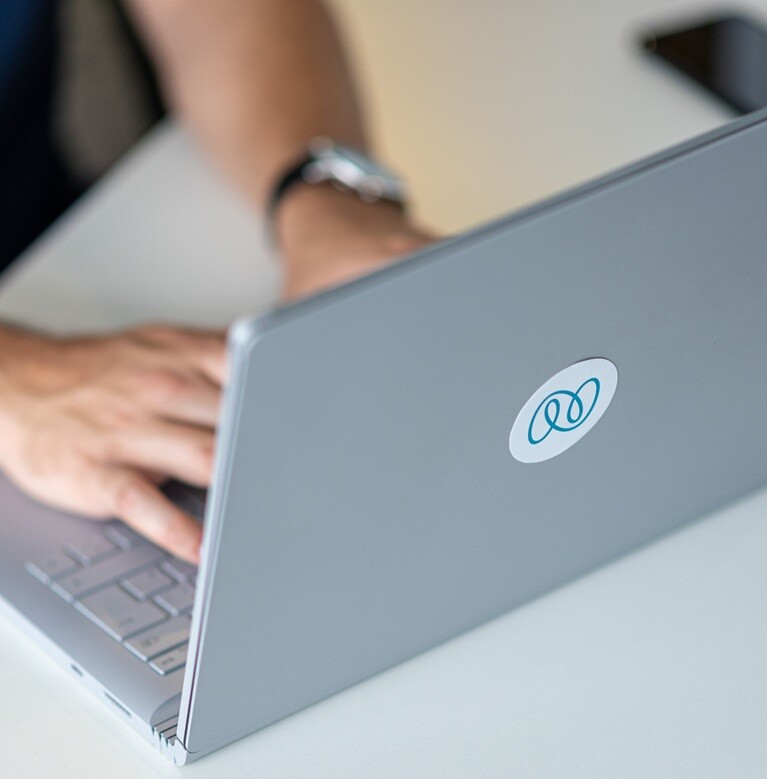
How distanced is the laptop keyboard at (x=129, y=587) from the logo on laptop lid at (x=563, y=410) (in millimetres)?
194

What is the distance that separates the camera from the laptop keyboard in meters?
0.59

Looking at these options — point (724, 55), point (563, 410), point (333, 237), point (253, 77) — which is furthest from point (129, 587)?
point (724, 55)

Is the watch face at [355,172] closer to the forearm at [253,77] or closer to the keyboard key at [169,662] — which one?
the forearm at [253,77]

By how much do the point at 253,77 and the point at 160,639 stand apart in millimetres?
642

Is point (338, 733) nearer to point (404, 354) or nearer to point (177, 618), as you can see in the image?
point (177, 618)

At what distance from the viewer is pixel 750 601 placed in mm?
626

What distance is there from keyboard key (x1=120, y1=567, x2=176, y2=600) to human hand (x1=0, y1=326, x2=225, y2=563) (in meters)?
0.02

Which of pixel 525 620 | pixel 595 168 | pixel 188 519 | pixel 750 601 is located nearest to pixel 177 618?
pixel 188 519

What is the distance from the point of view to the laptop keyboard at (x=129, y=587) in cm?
59

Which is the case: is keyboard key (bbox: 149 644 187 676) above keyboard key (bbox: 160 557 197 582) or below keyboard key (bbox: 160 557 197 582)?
above

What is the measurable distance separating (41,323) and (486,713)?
47 cm

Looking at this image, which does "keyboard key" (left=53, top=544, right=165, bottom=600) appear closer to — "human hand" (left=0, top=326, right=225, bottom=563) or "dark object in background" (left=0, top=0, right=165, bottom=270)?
"human hand" (left=0, top=326, right=225, bottom=563)

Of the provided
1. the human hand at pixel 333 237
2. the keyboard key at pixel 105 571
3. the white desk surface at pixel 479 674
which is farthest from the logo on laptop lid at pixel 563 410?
the human hand at pixel 333 237

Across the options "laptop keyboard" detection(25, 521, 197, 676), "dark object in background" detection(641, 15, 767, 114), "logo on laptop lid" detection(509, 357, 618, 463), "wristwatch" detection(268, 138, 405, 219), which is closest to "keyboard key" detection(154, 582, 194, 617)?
"laptop keyboard" detection(25, 521, 197, 676)
